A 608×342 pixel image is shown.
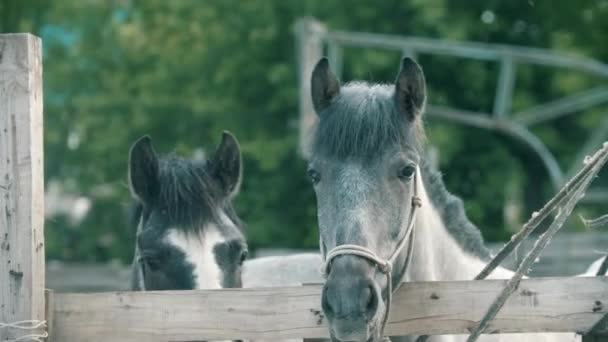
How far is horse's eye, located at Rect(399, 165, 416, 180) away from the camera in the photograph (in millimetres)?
3667

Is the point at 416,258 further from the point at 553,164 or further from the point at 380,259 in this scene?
the point at 553,164

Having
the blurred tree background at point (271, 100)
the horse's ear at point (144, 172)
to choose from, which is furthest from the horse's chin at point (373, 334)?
the blurred tree background at point (271, 100)

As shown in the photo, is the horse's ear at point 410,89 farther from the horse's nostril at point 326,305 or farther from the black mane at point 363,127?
the horse's nostril at point 326,305

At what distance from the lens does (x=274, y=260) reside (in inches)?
Result: 260

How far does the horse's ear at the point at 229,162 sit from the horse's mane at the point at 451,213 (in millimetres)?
1232

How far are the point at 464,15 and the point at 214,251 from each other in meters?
11.3

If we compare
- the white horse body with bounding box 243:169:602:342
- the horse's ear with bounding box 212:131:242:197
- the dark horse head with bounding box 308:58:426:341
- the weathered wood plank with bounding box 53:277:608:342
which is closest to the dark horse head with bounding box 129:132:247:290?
the horse's ear with bounding box 212:131:242:197

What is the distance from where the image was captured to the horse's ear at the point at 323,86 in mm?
3896

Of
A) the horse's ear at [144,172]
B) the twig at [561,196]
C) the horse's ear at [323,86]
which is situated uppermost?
the horse's ear at [144,172]

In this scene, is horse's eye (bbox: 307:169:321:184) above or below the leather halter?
above

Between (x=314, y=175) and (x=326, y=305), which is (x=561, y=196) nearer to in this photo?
(x=314, y=175)

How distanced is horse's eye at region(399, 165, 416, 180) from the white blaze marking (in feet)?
3.75

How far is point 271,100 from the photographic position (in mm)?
16203

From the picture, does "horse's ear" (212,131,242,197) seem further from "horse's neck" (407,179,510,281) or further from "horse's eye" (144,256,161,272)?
"horse's neck" (407,179,510,281)
